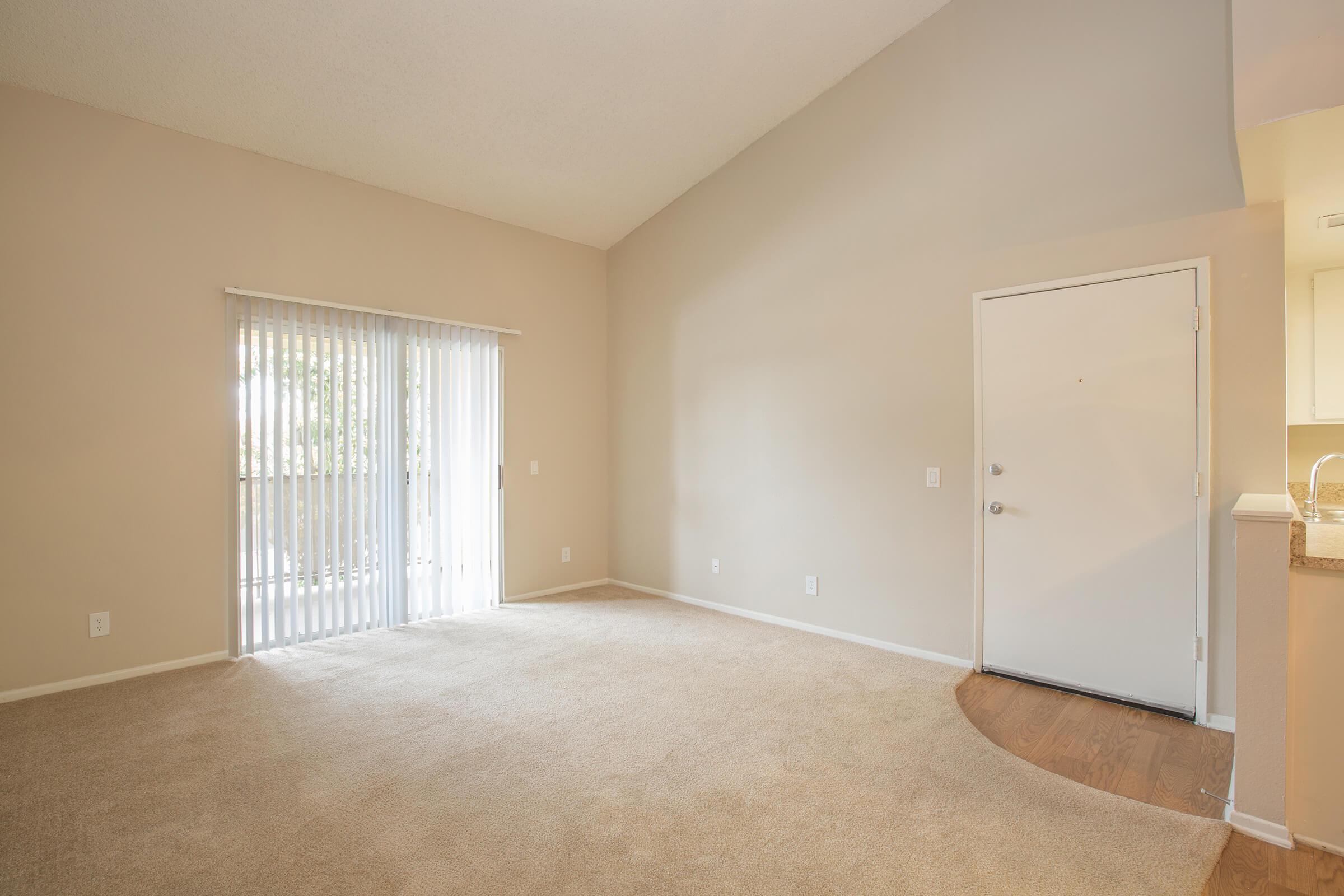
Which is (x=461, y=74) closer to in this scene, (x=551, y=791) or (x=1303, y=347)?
(x=551, y=791)

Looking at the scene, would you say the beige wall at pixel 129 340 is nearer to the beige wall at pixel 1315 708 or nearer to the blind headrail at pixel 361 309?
the blind headrail at pixel 361 309

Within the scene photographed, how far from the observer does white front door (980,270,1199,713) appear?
2998 mm

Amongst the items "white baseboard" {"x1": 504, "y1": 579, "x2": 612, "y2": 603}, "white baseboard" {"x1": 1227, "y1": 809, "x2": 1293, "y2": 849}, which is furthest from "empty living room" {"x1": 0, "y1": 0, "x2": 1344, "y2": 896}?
"white baseboard" {"x1": 504, "y1": 579, "x2": 612, "y2": 603}

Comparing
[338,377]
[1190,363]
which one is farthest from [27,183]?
[1190,363]

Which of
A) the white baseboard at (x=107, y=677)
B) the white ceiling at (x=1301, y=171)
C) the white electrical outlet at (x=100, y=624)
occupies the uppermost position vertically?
the white ceiling at (x=1301, y=171)

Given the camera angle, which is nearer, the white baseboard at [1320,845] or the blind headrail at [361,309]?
the white baseboard at [1320,845]

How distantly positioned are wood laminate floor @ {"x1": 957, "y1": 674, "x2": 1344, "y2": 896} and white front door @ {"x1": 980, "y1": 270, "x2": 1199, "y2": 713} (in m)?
0.20

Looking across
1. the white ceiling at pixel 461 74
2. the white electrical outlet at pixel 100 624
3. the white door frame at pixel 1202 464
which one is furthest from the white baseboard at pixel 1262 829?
the white electrical outlet at pixel 100 624

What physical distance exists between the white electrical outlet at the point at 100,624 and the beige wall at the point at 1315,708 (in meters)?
5.22

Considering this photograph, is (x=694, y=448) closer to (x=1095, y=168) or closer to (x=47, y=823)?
(x=1095, y=168)

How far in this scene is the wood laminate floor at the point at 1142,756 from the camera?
6.22 feet

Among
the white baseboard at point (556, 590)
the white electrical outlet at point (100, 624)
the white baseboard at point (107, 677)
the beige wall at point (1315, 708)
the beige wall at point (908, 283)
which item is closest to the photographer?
the beige wall at point (1315, 708)

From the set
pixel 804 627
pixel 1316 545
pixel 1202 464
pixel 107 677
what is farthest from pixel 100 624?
pixel 1202 464

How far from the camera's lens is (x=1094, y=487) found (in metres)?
3.23
